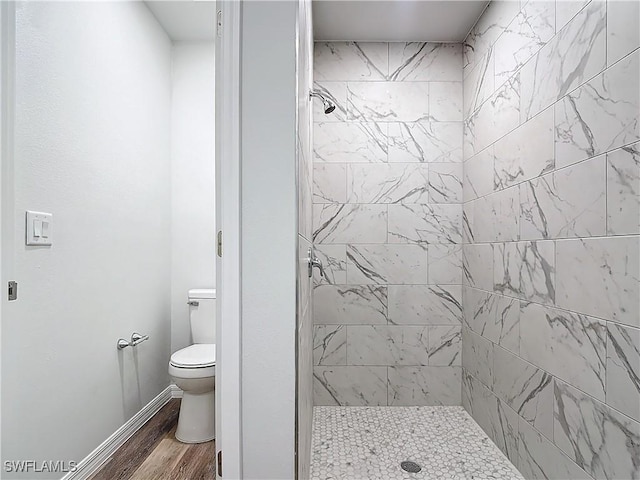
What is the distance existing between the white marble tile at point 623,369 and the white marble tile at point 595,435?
4 cm

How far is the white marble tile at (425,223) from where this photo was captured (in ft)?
9.78

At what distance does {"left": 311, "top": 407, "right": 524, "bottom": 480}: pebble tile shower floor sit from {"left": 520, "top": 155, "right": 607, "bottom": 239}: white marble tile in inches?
46.3

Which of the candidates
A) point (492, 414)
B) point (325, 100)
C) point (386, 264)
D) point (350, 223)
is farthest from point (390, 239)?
point (325, 100)

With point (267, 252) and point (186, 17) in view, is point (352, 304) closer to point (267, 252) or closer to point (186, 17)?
point (267, 252)

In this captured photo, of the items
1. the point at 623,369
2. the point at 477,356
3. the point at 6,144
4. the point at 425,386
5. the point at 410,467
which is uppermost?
the point at 6,144

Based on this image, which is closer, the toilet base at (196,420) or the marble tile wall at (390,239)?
the toilet base at (196,420)

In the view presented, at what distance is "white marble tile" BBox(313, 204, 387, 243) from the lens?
9.79 ft

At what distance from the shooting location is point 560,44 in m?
1.79

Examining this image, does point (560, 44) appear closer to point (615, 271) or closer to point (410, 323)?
point (615, 271)

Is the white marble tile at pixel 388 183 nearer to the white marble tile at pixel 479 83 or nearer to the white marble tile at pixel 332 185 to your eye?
the white marble tile at pixel 332 185

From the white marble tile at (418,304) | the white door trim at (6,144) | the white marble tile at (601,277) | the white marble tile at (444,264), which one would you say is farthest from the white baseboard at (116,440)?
the white marble tile at (601,277)

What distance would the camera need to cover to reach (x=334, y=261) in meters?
2.99

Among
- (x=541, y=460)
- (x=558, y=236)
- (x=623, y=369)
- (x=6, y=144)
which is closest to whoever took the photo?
(x=623, y=369)

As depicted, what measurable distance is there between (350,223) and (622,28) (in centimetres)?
184
